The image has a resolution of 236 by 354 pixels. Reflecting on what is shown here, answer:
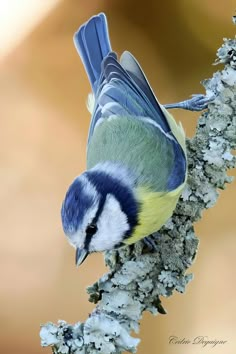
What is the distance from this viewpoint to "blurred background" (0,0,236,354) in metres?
1.47

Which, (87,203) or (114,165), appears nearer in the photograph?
(87,203)

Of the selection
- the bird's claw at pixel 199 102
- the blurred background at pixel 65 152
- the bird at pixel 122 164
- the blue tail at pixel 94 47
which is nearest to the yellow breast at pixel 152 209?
the bird at pixel 122 164

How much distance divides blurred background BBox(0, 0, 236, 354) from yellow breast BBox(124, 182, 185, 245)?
1.58 ft

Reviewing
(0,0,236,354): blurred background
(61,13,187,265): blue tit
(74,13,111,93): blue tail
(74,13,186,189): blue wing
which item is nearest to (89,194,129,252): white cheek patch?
(61,13,187,265): blue tit

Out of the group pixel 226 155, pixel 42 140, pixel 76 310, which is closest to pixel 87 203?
pixel 226 155

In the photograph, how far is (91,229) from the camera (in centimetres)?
90

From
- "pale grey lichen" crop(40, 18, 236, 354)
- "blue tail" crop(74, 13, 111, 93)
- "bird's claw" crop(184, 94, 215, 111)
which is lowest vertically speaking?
"pale grey lichen" crop(40, 18, 236, 354)

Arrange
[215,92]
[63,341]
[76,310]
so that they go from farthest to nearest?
[76,310] → [215,92] → [63,341]

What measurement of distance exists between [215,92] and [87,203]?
0.29 meters

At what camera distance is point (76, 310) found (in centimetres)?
146

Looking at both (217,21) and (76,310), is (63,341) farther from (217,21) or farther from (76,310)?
(217,21)

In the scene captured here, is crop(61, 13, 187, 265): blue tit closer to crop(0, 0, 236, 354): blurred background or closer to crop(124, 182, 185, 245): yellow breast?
crop(124, 182, 185, 245): yellow breast

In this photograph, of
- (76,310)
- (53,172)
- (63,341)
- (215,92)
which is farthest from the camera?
(53,172)

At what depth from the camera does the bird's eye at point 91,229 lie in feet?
2.94
